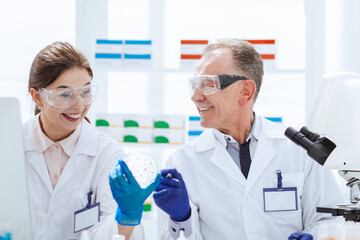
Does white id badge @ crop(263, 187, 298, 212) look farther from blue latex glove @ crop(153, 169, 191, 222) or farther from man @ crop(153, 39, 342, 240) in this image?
blue latex glove @ crop(153, 169, 191, 222)

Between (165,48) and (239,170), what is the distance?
5.44 ft

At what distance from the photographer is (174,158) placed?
2.15 metres

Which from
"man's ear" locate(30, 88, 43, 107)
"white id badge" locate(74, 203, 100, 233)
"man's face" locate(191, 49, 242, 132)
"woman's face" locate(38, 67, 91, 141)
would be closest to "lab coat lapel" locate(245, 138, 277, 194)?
"man's face" locate(191, 49, 242, 132)

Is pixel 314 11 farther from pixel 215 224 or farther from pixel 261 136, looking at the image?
pixel 215 224

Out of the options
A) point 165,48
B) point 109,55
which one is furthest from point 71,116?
point 165,48

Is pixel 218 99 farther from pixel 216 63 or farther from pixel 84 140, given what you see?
pixel 84 140

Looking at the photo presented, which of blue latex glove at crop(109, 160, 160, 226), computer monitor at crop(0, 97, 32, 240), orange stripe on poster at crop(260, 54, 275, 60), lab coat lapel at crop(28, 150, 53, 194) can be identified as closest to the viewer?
computer monitor at crop(0, 97, 32, 240)

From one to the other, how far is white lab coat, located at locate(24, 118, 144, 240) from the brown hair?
0.80 ft

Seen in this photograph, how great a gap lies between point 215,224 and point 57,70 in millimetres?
996

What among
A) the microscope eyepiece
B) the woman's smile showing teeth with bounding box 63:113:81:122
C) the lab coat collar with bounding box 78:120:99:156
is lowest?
the lab coat collar with bounding box 78:120:99:156

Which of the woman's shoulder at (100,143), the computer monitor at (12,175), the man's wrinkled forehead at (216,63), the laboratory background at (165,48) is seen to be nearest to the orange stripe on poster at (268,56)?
the laboratory background at (165,48)

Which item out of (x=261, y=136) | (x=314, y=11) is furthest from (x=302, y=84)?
(x=261, y=136)

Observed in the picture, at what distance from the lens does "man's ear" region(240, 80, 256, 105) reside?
2154 millimetres

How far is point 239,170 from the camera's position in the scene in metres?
2.03
